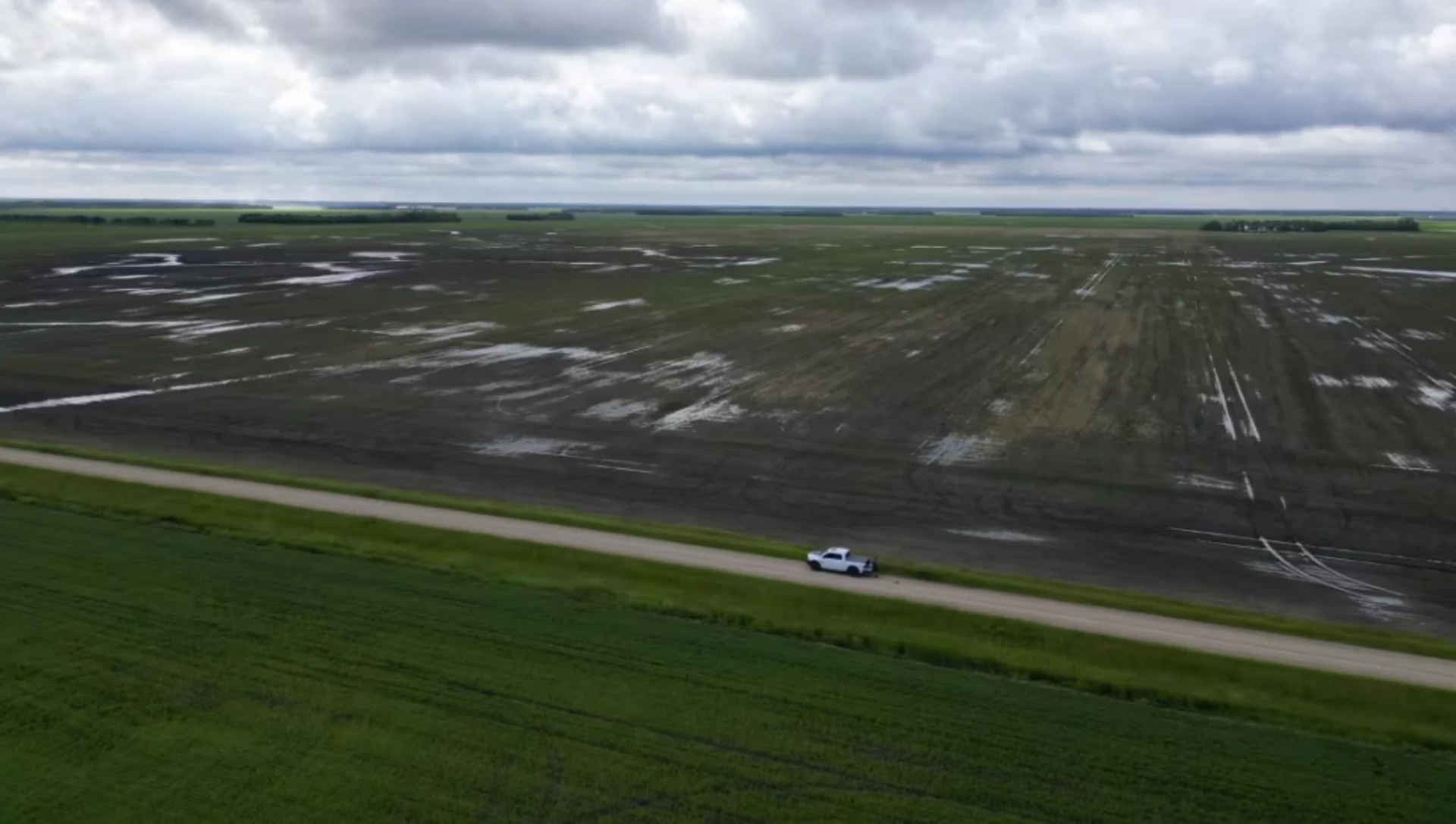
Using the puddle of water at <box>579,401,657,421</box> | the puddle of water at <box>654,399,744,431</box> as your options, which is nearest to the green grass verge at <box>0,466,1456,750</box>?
the puddle of water at <box>654,399,744,431</box>

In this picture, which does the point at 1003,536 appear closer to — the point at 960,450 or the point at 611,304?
the point at 960,450

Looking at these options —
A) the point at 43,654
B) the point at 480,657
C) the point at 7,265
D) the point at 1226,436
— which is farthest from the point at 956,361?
the point at 7,265

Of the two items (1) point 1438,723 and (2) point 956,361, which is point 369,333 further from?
(1) point 1438,723

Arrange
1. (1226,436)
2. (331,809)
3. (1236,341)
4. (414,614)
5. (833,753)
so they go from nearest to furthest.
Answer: (331,809) → (833,753) → (414,614) → (1226,436) → (1236,341)

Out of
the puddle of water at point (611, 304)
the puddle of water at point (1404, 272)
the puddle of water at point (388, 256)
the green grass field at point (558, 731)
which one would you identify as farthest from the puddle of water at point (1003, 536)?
the puddle of water at point (388, 256)

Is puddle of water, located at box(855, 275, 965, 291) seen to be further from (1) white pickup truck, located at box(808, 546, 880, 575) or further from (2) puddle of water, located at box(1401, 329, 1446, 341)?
(1) white pickup truck, located at box(808, 546, 880, 575)
